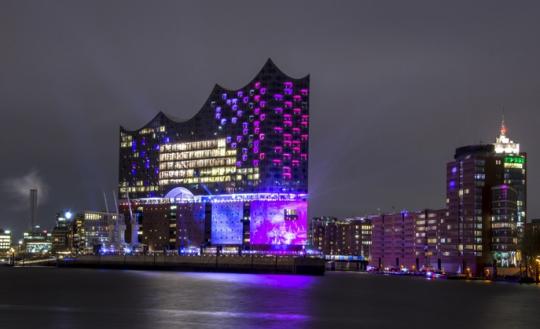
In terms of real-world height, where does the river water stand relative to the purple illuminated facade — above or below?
below

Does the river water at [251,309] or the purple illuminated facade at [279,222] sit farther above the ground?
the purple illuminated facade at [279,222]

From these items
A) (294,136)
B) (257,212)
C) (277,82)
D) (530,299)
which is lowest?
(530,299)

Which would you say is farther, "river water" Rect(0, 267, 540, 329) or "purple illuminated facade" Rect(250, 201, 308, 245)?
"purple illuminated facade" Rect(250, 201, 308, 245)

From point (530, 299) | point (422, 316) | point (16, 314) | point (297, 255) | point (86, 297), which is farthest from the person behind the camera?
point (297, 255)

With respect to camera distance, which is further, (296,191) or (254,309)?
(296,191)

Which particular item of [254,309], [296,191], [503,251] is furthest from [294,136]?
[254,309]

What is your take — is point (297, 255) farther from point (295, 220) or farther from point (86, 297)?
point (86, 297)

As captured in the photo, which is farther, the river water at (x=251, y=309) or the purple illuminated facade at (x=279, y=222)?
the purple illuminated facade at (x=279, y=222)

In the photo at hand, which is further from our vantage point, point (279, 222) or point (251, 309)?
point (279, 222)

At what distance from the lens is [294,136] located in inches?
7820

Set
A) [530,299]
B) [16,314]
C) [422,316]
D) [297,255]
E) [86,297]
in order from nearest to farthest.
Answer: [16,314]
[422,316]
[86,297]
[530,299]
[297,255]

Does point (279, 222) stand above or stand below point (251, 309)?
above

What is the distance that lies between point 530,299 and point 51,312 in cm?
5999

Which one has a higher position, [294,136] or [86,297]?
[294,136]
